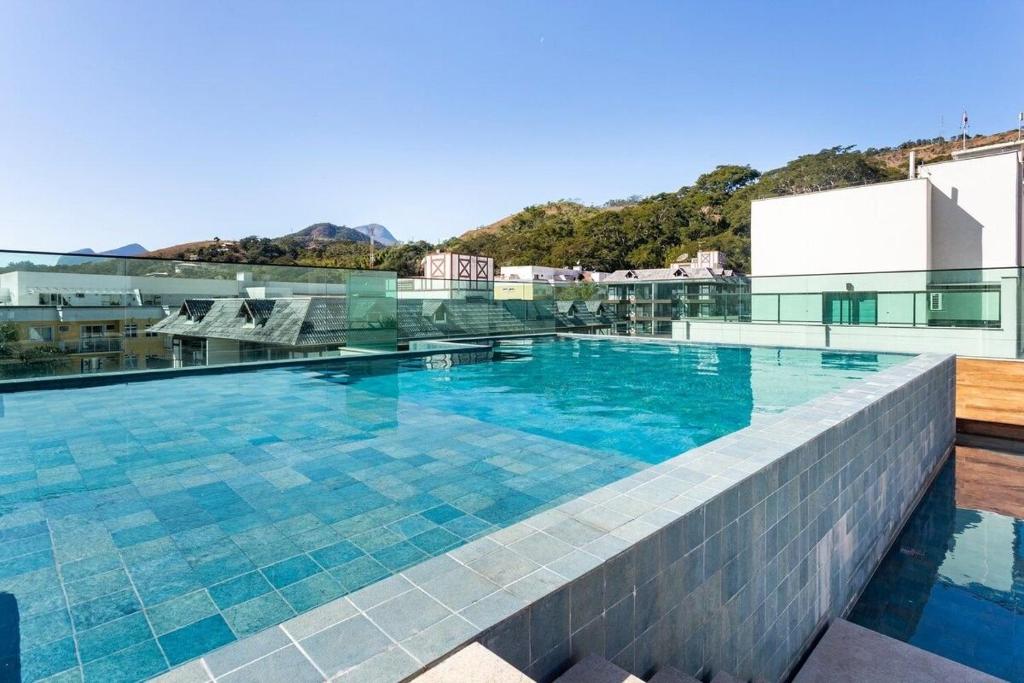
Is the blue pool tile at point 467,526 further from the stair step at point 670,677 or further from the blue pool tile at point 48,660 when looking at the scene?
the blue pool tile at point 48,660

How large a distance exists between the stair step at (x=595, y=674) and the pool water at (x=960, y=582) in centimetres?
318

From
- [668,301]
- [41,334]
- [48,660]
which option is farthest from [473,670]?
[668,301]

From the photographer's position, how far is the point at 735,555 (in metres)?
2.31

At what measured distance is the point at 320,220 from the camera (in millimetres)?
102188

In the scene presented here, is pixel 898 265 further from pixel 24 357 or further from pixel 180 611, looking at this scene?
pixel 24 357

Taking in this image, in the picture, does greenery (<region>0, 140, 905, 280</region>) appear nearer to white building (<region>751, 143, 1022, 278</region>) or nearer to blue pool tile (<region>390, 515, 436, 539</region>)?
white building (<region>751, 143, 1022, 278</region>)

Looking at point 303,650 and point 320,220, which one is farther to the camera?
point 320,220

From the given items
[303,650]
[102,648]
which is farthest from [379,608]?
[102,648]

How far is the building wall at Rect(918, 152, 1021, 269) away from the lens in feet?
56.6

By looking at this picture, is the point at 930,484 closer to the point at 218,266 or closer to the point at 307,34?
the point at 218,266

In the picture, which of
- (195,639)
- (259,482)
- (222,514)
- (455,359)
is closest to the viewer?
(195,639)

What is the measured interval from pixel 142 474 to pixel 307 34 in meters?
10.8

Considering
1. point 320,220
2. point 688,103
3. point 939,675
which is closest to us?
point 939,675

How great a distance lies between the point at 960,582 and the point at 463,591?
4.66 meters
